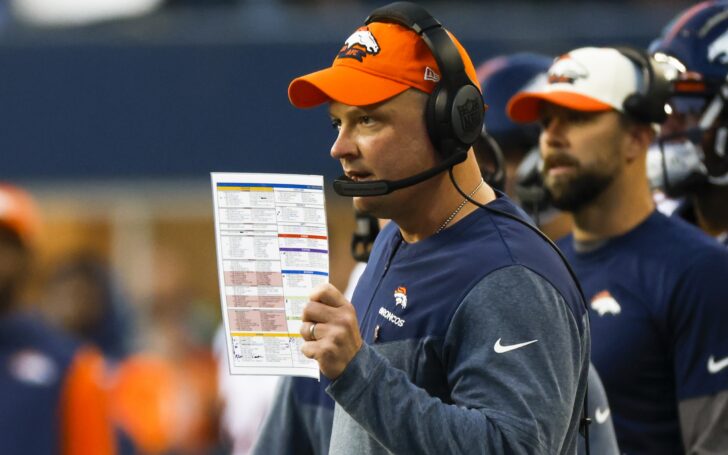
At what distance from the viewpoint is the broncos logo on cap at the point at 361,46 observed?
8.34 ft

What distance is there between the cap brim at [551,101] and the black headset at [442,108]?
3.89 ft

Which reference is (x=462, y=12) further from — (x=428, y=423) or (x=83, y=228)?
(x=428, y=423)

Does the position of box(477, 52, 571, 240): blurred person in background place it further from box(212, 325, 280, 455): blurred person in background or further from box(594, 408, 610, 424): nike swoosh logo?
box(594, 408, 610, 424): nike swoosh logo

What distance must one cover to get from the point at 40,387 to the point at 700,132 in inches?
100

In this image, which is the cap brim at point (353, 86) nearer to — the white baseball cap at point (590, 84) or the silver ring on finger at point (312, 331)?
the silver ring on finger at point (312, 331)

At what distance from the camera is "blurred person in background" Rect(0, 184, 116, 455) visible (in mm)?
5168

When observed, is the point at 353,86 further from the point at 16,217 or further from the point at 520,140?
the point at 16,217

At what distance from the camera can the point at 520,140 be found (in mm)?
4660

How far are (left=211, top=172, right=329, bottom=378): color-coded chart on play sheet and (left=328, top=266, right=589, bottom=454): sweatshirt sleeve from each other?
0.14 meters

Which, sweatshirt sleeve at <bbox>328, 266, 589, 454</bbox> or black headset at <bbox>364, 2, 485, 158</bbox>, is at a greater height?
black headset at <bbox>364, 2, 485, 158</bbox>

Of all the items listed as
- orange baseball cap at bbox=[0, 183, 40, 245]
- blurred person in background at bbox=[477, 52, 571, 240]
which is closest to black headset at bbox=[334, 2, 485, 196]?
blurred person in background at bbox=[477, 52, 571, 240]

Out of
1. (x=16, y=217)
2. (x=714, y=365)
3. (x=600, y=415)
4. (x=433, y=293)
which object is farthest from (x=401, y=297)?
(x=16, y=217)

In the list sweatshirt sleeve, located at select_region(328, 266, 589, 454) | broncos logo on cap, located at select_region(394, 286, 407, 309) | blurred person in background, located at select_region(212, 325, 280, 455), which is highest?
broncos logo on cap, located at select_region(394, 286, 407, 309)


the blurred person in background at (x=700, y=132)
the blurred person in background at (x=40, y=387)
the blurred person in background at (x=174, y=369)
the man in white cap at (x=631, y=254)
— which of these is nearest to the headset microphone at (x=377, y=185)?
the man in white cap at (x=631, y=254)
